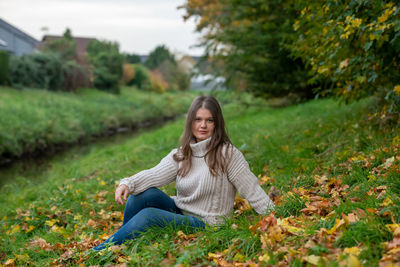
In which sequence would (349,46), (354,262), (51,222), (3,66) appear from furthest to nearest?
(3,66) < (349,46) < (51,222) < (354,262)

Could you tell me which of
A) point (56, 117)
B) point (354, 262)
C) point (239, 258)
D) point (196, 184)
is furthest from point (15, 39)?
point (354, 262)

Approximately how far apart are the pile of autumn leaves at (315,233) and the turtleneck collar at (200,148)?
2.18ft

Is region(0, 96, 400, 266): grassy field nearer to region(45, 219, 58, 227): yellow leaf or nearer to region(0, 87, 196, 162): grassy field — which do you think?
region(45, 219, 58, 227): yellow leaf

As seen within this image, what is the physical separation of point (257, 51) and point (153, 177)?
10.0 meters

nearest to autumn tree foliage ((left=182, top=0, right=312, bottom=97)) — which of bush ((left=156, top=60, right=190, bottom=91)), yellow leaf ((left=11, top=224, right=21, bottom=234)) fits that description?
yellow leaf ((left=11, top=224, right=21, bottom=234))

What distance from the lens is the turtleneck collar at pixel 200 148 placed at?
3326 millimetres

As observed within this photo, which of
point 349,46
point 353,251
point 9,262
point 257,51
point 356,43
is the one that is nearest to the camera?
point 353,251

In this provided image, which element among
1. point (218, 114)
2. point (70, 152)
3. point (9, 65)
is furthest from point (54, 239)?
point (9, 65)

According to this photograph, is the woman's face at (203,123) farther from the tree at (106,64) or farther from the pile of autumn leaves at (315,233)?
the tree at (106,64)

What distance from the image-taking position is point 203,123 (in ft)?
11.1

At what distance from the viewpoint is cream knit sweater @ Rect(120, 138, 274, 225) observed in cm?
324

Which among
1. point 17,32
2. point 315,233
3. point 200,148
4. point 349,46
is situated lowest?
point 315,233

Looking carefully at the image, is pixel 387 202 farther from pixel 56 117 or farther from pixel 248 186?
pixel 56 117

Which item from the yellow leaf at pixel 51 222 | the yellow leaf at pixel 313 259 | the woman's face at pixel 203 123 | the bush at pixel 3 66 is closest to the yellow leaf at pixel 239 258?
the yellow leaf at pixel 313 259
